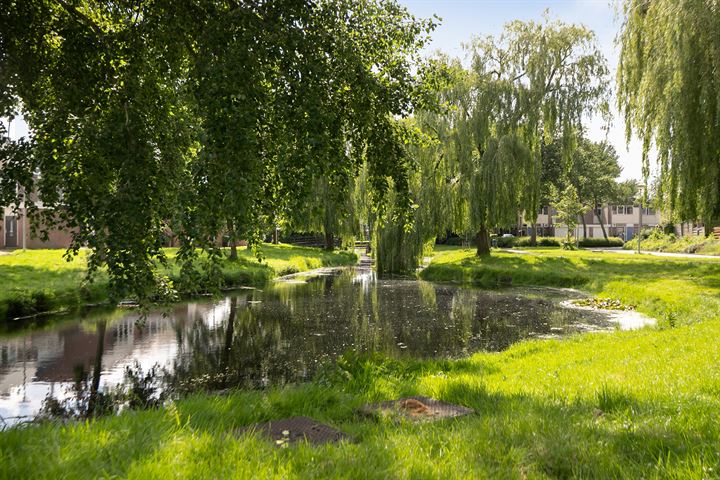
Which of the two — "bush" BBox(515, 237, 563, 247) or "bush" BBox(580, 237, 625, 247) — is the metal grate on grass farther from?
"bush" BBox(580, 237, 625, 247)

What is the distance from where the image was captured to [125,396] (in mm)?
7867

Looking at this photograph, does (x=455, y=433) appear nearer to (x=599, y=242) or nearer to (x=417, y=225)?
(x=417, y=225)

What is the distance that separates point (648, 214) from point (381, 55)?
3056 inches

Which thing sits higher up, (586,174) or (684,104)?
(586,174)

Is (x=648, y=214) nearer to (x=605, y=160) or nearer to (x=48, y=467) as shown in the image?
(x=605, y=160)

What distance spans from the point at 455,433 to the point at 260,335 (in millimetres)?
9284

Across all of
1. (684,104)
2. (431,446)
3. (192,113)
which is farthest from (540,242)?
(431,446)

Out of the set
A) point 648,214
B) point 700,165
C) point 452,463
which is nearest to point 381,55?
point 452,463

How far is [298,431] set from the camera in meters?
4.57

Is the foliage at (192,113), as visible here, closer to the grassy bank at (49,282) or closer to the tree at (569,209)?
the grassy bank at (49,282)

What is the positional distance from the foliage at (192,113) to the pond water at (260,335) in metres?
2.01

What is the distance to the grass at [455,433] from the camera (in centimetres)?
332

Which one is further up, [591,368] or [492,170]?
[492,170]

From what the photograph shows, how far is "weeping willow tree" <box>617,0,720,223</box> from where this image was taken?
14.9 meters
